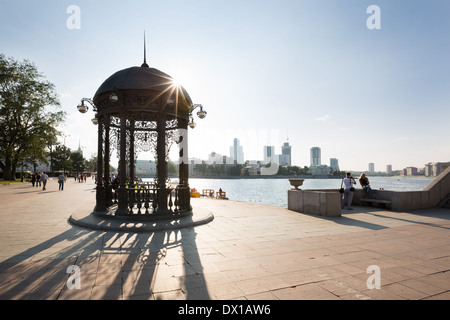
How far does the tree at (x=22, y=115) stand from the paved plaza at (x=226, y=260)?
3653 cm

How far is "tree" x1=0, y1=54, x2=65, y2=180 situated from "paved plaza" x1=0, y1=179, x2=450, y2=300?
36533 mm

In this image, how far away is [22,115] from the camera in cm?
3647

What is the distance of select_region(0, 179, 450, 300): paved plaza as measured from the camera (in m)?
3.39

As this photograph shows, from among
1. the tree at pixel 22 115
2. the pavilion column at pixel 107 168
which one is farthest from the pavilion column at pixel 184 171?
the tree at pixel 22 115

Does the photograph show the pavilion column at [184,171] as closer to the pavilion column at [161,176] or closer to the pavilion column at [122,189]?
the pavilion column at [161,176]

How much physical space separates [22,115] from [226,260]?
45.7m

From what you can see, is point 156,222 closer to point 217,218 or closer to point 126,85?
point 217,218

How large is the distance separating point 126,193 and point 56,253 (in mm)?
3694

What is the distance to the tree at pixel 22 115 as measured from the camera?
34.9 metres

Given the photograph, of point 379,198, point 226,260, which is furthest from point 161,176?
point 379,198

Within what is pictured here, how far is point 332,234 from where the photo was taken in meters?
6.72

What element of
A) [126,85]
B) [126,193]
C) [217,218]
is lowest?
[217,218]

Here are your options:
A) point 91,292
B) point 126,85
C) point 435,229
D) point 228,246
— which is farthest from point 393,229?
point 126,85

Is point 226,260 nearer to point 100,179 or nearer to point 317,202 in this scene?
point 317,202
